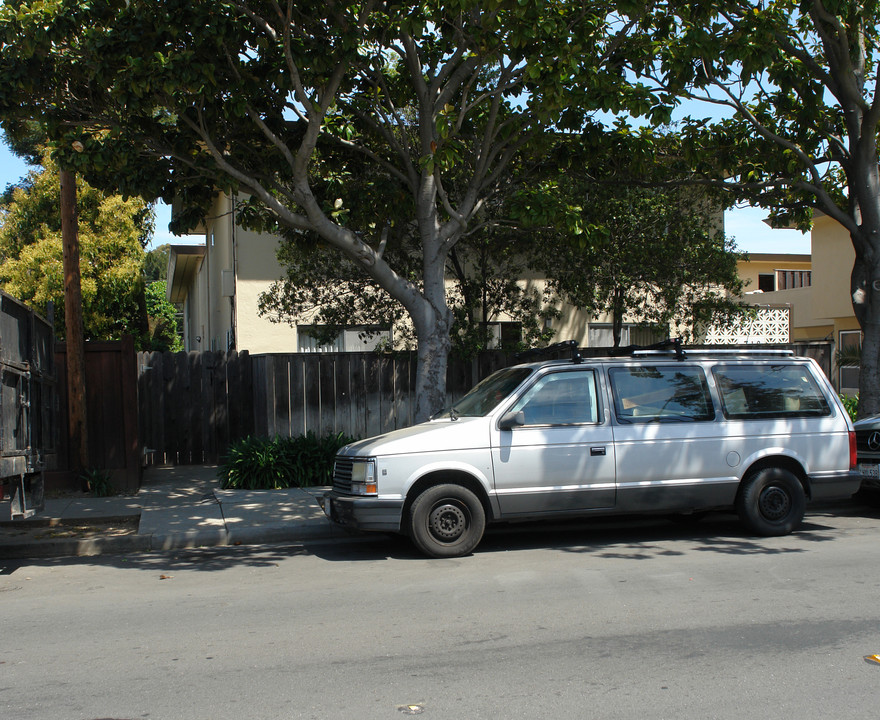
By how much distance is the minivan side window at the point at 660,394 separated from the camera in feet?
28.0

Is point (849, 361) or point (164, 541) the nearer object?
point (164, 541)

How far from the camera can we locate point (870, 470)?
998 cm

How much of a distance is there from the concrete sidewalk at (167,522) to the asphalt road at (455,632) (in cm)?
38

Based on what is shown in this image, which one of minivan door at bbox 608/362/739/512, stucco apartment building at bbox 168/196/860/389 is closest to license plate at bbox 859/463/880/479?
minivan door at bbox 608/362/739/512

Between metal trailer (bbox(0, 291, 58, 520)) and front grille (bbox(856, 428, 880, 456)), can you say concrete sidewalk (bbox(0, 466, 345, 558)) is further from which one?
front grille (bbox(856, 428, 880, 456))

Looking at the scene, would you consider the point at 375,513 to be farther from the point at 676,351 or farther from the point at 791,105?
the point at 791,105

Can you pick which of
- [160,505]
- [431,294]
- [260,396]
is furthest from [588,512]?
[260,396]

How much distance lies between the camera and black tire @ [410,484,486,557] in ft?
26.0

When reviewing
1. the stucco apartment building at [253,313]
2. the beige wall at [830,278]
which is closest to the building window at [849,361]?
the beige wall at [830,278]

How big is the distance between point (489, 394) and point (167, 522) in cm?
415

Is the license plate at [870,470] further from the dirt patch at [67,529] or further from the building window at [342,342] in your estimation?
the building window at [342,342]

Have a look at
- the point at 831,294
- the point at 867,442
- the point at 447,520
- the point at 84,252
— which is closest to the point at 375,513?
the point at 447,520

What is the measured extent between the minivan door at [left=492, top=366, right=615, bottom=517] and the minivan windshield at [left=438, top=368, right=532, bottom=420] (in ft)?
0.84

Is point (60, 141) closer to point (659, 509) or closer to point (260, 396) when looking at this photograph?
point (260, 396)
